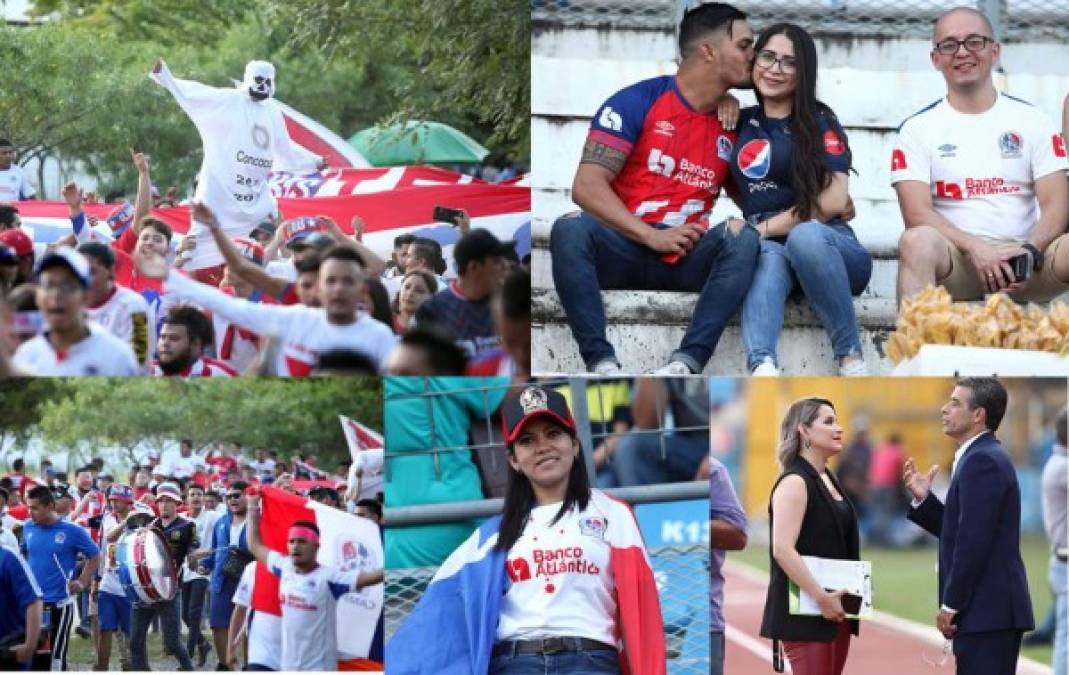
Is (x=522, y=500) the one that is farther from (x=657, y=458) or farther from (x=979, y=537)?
(x=979, y=537)

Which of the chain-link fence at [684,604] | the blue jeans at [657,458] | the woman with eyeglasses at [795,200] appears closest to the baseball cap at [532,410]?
the blue jeans at [657,458]

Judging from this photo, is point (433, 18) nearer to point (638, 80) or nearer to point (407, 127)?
point (407, 127)

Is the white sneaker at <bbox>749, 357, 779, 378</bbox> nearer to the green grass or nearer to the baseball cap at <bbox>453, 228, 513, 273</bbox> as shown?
the green grass

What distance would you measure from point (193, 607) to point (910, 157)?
339 cm

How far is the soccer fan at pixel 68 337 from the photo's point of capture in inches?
324

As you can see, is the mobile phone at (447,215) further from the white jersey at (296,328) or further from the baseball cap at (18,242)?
the baseball cap at (18,242)

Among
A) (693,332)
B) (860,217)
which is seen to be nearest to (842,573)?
(693,332)

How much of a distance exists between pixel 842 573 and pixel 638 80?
2156 mm

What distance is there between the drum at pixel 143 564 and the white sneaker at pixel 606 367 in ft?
6.50

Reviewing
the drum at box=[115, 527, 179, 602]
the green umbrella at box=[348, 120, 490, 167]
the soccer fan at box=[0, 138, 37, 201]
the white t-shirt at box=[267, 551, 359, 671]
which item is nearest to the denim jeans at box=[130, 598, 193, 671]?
the drum at box=[115, 527, 179, 602]

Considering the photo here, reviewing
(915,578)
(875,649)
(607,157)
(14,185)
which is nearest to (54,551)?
(14,185)

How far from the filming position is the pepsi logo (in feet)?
27.5

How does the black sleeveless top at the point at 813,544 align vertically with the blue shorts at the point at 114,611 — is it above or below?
above

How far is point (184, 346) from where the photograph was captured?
331 inches
